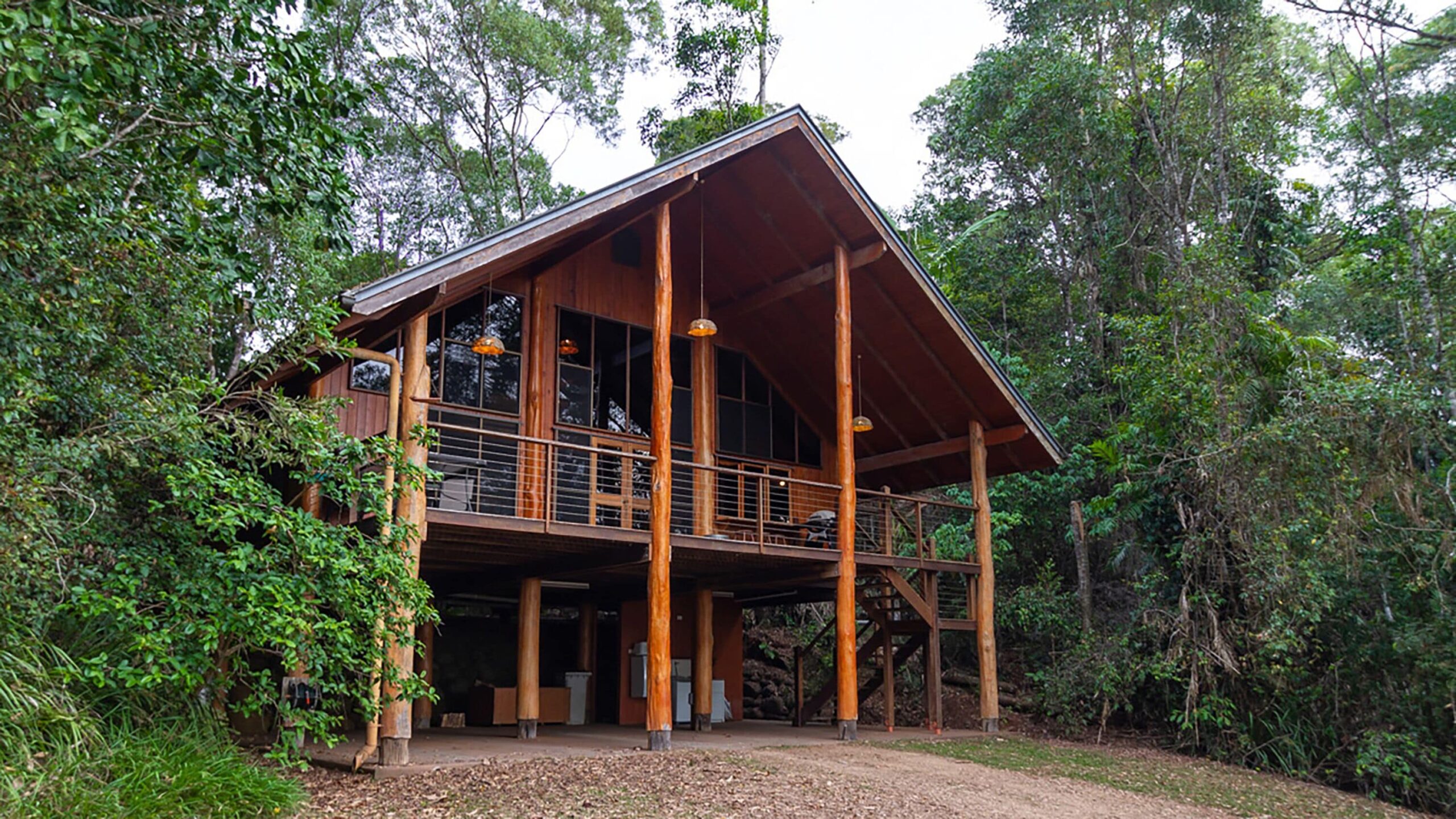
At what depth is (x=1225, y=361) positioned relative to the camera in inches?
616

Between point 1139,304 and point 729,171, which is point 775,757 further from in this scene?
point 1139,304

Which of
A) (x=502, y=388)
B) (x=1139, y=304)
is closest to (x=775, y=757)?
(x=502, y=388)

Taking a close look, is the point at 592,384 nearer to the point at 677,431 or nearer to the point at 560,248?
the point at 677,431

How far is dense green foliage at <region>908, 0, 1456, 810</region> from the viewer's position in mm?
14078

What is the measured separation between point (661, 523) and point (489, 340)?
3.06 metres

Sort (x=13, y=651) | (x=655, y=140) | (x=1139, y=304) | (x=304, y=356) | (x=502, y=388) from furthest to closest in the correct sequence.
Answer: (x=655, y=140) → (x=1139, y=304) → (x=502, y=388) → (x=304, y=356) → (x=13, y=651)

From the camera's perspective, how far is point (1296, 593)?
13945mm

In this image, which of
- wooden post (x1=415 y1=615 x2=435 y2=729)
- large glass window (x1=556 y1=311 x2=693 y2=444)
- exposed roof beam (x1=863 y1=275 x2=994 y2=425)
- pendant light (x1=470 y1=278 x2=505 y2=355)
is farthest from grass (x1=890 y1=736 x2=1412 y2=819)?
pendant light (x1=470 y1=278 x2=505 y2=355)

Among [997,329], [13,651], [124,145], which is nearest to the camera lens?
[13,651]

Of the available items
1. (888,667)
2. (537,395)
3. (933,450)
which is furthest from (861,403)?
(537,395)

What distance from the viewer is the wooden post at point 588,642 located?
54.7 feet

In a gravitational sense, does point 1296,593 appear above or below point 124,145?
below

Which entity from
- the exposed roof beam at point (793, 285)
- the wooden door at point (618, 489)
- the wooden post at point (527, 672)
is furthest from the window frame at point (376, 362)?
the exposed roof beam at point (793, 285)

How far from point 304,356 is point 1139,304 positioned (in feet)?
58.1
